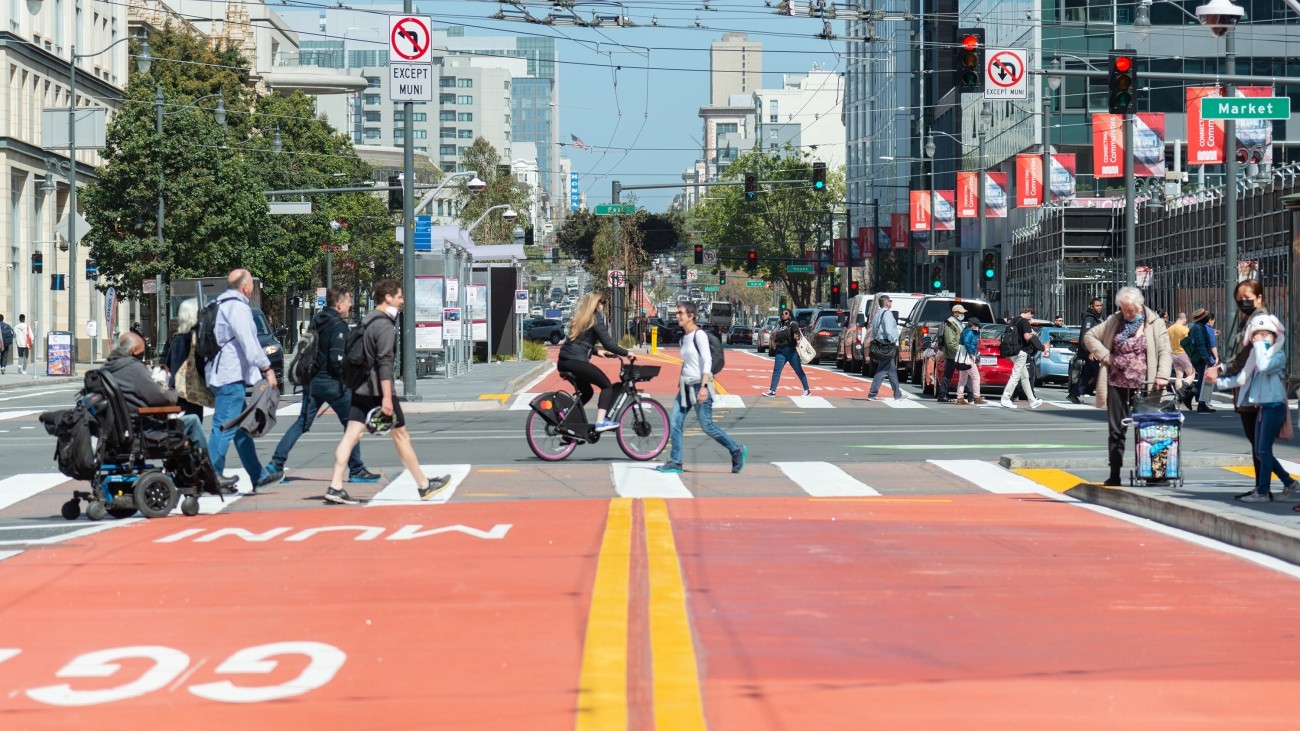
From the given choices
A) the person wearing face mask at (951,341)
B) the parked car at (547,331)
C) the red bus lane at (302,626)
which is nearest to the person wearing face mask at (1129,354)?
the red bus lane at (302,626)

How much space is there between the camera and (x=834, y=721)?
6.52m

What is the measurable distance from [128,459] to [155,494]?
35 cm

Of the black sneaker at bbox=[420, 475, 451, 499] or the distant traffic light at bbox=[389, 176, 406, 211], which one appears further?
the distant traffic light at bbox=[389, 176, 406, 211]

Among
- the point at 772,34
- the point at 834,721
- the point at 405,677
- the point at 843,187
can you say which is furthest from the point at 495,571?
the point at 843,187

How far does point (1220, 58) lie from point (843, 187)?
71.6 m

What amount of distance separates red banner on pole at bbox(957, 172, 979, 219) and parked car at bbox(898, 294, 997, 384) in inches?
985

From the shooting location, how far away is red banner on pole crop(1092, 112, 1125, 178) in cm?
5169

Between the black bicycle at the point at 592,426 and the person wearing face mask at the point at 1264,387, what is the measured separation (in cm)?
681

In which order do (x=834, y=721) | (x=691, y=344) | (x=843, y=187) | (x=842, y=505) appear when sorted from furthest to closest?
(x=843, y=187)
(x=691, y=344)
(x=842, y=505)
(x=834, y=721)

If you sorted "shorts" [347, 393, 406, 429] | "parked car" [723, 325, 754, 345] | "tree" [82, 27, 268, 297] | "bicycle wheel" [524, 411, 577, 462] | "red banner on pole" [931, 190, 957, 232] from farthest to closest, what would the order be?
"parked car" [723, 325, 754, 345], "red banner on pole" [931, 190, 957, 232], "tree" [82, 27, 268, 297], "bicycle wheel" [524, 411, 577, 462], "shorts" [347, 393, 406, 429]

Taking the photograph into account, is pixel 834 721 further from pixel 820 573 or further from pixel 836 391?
pixel 836 391

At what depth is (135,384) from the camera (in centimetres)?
1350

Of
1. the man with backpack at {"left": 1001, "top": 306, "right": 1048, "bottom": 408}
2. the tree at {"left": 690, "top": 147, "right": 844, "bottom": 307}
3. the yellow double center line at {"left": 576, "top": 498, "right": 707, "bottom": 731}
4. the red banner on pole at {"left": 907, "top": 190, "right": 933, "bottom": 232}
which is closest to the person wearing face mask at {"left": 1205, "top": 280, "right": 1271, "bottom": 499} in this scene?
the yellow double center line at {"left": 576, "top": 498, "right": 707, "bottom": 731}

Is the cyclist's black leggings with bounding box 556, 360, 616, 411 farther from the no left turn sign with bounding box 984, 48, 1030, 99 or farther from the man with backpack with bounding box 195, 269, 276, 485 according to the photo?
the no left turn sign with bounding box 984, 48, 1030, 99
